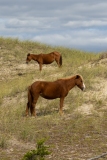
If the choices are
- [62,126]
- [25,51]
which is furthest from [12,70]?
[62,126]

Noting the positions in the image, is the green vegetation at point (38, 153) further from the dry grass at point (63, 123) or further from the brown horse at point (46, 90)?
the brown horse at point (46, 90)

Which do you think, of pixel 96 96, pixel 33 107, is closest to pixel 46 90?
pixel 33 107

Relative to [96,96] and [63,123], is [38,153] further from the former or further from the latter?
[96,96]

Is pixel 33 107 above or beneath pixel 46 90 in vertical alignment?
beneath

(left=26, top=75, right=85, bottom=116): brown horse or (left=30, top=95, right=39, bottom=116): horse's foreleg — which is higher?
(left=26, top=75, right=85, bottom=116): brown horse

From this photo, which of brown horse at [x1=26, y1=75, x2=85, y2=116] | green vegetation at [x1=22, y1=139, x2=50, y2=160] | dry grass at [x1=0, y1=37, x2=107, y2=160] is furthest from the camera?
brown horse at [x1=26, y1=75, x2=85, y2=116]

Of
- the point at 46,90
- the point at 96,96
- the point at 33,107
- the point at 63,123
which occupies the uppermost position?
the point at 46,90

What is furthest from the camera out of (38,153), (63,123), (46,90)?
(46,90)

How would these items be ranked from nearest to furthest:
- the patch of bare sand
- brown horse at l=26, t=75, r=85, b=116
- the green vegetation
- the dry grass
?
the green vegetation
the dry grass
brown horse at l=26, t=75, r=85, b=116
the patch of bare sand

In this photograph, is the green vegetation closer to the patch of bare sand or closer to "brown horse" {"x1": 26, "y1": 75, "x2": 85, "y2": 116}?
"brown horse" {"x1": 26, "y1": 75, "x2": 85, "y2": 116}

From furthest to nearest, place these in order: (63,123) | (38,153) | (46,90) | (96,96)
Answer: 1. (96,96)
2. (46,90)
3. (63,123)
4. (38,153)

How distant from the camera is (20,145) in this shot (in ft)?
31.8

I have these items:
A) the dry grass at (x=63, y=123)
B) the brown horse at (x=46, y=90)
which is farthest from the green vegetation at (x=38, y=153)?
the brown horse at (x=46, y=90)

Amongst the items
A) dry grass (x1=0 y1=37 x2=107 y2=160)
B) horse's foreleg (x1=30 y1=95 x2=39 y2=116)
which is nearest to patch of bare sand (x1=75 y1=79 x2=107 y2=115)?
dry grass (x1=0 y1=37 x2=107 y2=160)
